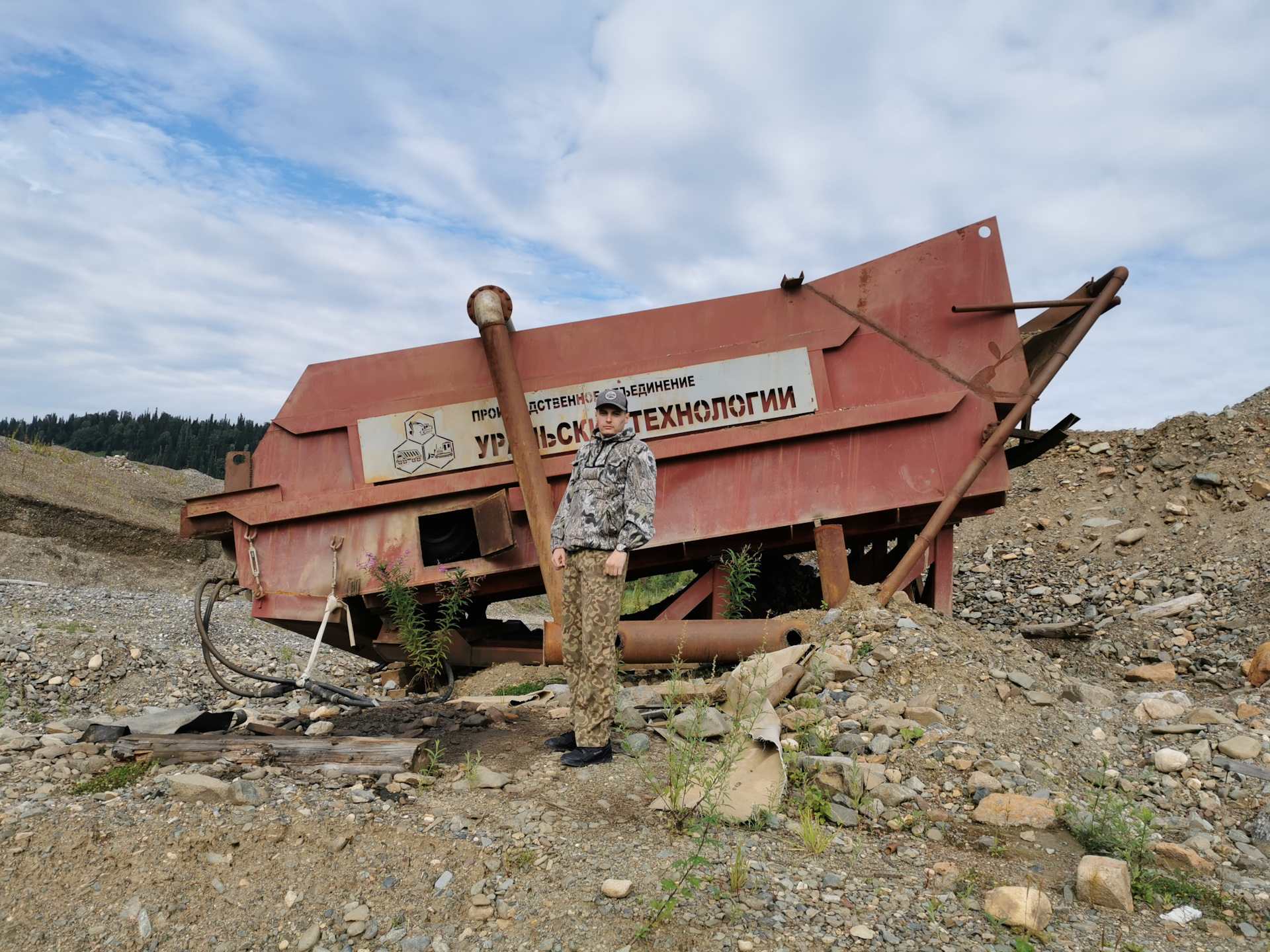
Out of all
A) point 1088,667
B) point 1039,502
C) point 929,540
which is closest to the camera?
point 929,540

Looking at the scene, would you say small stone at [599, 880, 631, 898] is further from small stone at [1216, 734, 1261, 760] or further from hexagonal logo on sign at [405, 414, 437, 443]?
hexagonal logo on sign at [405, 414, 437, 443]

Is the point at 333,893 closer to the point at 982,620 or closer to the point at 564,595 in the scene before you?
the point at 564,595

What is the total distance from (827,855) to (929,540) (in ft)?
11.0

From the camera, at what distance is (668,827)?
3.14 metres

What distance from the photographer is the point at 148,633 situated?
26.4 ft

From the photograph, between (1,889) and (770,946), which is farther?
(1,889)

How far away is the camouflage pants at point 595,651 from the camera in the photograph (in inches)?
152

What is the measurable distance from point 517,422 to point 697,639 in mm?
1808

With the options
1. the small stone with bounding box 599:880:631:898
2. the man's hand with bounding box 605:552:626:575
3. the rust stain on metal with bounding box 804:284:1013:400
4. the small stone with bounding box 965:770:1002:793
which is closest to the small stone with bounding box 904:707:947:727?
the small stone with bounding box 965:770:1002:793

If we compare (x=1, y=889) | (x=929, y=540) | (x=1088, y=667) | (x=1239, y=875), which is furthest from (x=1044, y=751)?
(x=1, y=889)

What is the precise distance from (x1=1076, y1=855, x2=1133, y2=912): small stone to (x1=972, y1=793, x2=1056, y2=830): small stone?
485 millimetres

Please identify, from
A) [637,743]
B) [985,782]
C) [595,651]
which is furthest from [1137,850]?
[595,651]

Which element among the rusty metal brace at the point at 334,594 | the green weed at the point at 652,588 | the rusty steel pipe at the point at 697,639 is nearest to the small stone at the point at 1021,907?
the rusty steel pipe at the point at 697,639

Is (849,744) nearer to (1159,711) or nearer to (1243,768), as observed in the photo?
(1243,768)
